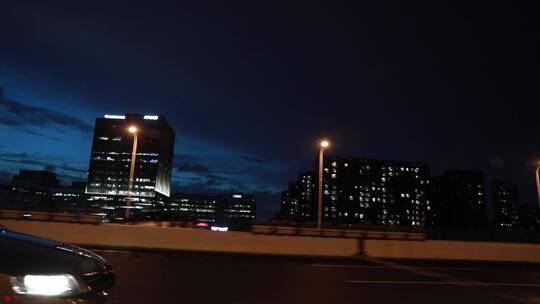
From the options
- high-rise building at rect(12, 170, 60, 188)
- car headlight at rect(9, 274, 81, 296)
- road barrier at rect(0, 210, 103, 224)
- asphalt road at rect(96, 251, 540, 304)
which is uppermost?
high-rise building at rect(12, 170, 60, 188)

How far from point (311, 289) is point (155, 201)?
6129 inches

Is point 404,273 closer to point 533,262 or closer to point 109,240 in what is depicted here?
point 533,262

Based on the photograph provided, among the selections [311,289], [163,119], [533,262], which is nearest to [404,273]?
[311,289]

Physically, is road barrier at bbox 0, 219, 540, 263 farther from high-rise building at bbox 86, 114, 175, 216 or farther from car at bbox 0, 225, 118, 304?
high-rise building at bbox 86, 114, 175, 216

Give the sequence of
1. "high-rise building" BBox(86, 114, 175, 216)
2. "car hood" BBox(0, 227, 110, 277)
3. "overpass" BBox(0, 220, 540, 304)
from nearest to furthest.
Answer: "car hood" BBox(0, 227, 110, 277), "overpass" BBox(0, 220, 540, 304), "high-rise building" BBox(86, 114, 175, 216)

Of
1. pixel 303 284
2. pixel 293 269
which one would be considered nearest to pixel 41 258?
pixel 303 284

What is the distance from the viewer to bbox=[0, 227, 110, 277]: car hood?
3.93 meters

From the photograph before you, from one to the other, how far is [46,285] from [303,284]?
7.32 m

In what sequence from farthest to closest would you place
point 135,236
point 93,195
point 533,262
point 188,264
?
point 93,195
point 533,262
point 135,236
point 188,264

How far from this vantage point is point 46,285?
12.8ft

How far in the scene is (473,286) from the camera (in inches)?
439

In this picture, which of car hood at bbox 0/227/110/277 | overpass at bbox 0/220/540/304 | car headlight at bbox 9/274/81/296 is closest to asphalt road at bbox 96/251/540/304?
overpass at bbox 0/220/540/304

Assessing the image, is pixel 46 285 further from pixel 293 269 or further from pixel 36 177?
pixel 36 177

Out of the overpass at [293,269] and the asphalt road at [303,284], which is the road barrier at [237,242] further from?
the asphalt road at [303,284]
